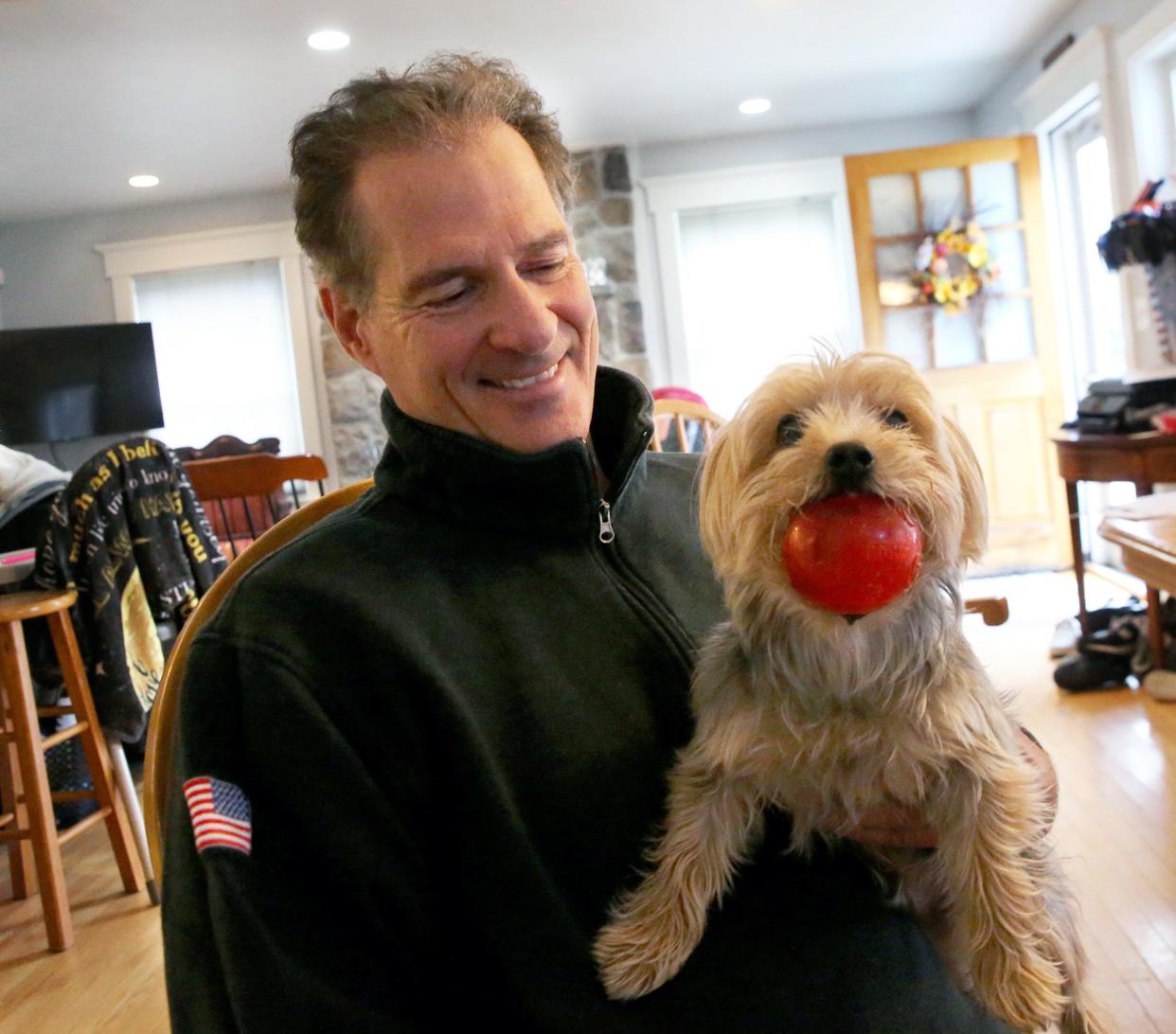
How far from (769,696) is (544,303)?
447mm

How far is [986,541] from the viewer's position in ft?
3.73

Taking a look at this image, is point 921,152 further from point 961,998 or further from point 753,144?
point 961,998

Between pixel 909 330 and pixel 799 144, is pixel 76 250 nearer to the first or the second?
pixel 799 144

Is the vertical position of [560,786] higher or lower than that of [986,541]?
lower

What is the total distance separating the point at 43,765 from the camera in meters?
2.72

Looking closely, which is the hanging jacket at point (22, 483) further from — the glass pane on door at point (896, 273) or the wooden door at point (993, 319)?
the glass pane on door at point (896, 273)

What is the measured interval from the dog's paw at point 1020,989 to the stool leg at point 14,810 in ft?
8.86

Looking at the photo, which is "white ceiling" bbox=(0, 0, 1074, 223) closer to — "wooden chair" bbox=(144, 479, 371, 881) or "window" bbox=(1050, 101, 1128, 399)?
"window" bbox=(1050, 101, 1128, 399)

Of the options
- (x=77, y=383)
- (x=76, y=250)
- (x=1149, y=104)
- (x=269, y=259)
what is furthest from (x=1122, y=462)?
(x=76, y=250)

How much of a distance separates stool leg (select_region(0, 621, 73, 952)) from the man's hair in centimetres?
194

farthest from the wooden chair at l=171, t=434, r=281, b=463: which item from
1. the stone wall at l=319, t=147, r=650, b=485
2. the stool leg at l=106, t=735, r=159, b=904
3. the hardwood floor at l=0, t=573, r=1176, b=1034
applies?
the stool leg at l=106, t=735, r=159, b=904

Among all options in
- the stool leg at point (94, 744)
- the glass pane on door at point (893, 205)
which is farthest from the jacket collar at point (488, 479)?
the glass pane on door at point (893, 205)

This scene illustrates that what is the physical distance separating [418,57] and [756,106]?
2488 mm

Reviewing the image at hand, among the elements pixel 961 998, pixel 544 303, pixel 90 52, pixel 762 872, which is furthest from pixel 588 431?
pixel 90 52
